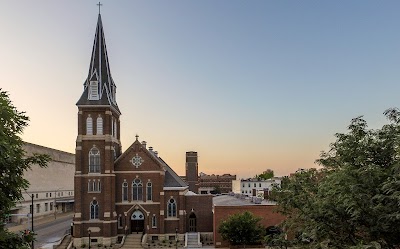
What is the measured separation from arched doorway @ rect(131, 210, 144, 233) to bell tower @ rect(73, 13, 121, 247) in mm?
2397

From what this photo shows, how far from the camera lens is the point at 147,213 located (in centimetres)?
5072

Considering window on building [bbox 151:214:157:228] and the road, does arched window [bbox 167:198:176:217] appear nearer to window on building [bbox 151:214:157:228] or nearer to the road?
window on building [bbox 151:214:157:228]

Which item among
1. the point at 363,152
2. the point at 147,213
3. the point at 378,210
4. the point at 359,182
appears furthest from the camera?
the point at 147,213

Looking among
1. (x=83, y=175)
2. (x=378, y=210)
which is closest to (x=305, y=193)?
(x=378, y=210)

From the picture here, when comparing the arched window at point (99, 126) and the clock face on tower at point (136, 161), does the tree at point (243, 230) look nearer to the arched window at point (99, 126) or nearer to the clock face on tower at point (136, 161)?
the clock face on tower at point (136, 161)

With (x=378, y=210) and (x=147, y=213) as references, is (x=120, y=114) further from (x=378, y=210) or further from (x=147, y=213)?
(x=378, y=210)

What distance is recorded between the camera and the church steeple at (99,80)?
50.3 m

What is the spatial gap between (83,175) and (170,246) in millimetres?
12810

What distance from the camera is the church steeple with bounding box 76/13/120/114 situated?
50.3 metres

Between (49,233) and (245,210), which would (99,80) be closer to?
(245,210)

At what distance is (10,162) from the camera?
13477 millimetres

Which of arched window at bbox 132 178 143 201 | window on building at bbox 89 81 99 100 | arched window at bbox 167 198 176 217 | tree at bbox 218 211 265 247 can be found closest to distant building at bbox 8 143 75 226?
window on building at bbox 89 81 99 100

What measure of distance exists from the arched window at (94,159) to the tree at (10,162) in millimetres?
35385

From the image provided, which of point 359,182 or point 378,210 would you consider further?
point 359,182
